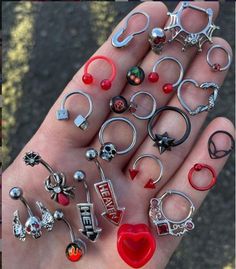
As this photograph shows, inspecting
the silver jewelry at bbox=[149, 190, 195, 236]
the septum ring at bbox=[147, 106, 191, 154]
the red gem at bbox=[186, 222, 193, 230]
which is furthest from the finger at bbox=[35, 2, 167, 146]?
the red gem at bbox=[186, 222, 193, 230]

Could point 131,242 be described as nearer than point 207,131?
Yes

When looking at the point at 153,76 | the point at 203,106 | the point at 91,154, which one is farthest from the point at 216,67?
the point at 91,154

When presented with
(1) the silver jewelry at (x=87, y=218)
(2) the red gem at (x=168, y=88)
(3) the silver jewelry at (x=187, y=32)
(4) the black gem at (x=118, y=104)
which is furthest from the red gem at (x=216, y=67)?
(1) the silver jewelry at (x=87, y=218)

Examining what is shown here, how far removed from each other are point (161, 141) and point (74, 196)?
51 centimetres

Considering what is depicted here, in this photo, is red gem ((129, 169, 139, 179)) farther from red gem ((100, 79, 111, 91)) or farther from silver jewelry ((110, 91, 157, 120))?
red gem ((100, 79, 111, 91))

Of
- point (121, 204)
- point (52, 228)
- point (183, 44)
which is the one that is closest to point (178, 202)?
point (121, 204)

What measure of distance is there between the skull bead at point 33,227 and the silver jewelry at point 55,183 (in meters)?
0.14

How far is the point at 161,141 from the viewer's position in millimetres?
2398

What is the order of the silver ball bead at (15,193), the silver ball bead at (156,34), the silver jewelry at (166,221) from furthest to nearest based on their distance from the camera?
1. the silver ball bead at (156,34)
2. the silver jewelry at (166,221)
3. the silver ball bead at (15,193)

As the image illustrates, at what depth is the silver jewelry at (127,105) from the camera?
2.44 meters

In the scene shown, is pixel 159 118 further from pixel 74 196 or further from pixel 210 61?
pixel 74 196

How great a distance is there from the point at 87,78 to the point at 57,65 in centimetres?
96

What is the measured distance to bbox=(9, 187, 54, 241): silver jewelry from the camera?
2254mm

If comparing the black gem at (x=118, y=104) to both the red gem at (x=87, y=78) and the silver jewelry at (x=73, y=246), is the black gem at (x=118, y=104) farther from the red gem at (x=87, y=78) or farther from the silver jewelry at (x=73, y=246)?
the silver jewelry at (x=73, y=246)
